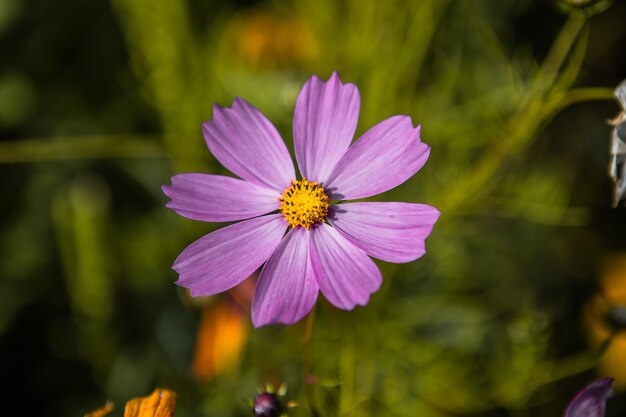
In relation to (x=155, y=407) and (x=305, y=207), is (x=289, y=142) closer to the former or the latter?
(x=305, y=207)

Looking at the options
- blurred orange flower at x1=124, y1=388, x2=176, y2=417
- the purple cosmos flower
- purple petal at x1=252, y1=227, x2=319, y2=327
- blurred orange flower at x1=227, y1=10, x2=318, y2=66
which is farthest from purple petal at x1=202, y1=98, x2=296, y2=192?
blurred orange flower at x1=227, y1=10, x2=318, y2=66

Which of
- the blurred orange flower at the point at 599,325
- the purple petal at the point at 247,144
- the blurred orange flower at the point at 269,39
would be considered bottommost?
the blurred orange flower at the point at 599,325

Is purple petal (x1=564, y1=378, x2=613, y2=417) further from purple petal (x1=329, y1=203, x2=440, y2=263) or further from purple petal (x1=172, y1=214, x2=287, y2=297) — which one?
purple petal (x1=172, y1=214, x2=287, y2=297)

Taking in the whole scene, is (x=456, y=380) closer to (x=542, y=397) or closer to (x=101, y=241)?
(x=542, y=397)

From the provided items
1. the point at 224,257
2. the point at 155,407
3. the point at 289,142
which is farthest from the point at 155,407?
the point at 289,142

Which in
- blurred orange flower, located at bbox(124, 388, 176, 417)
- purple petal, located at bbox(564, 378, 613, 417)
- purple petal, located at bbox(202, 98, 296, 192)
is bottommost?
purple petal, located at bbox(564, 378, 613, 417)

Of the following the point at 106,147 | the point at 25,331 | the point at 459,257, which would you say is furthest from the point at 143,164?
the point at 459,257

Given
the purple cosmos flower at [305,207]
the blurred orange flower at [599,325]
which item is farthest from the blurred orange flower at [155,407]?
the blurred orange flower at [599,325]

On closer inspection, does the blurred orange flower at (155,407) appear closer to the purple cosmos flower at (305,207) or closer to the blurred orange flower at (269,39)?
the purple cosmos flower at (305,207)
